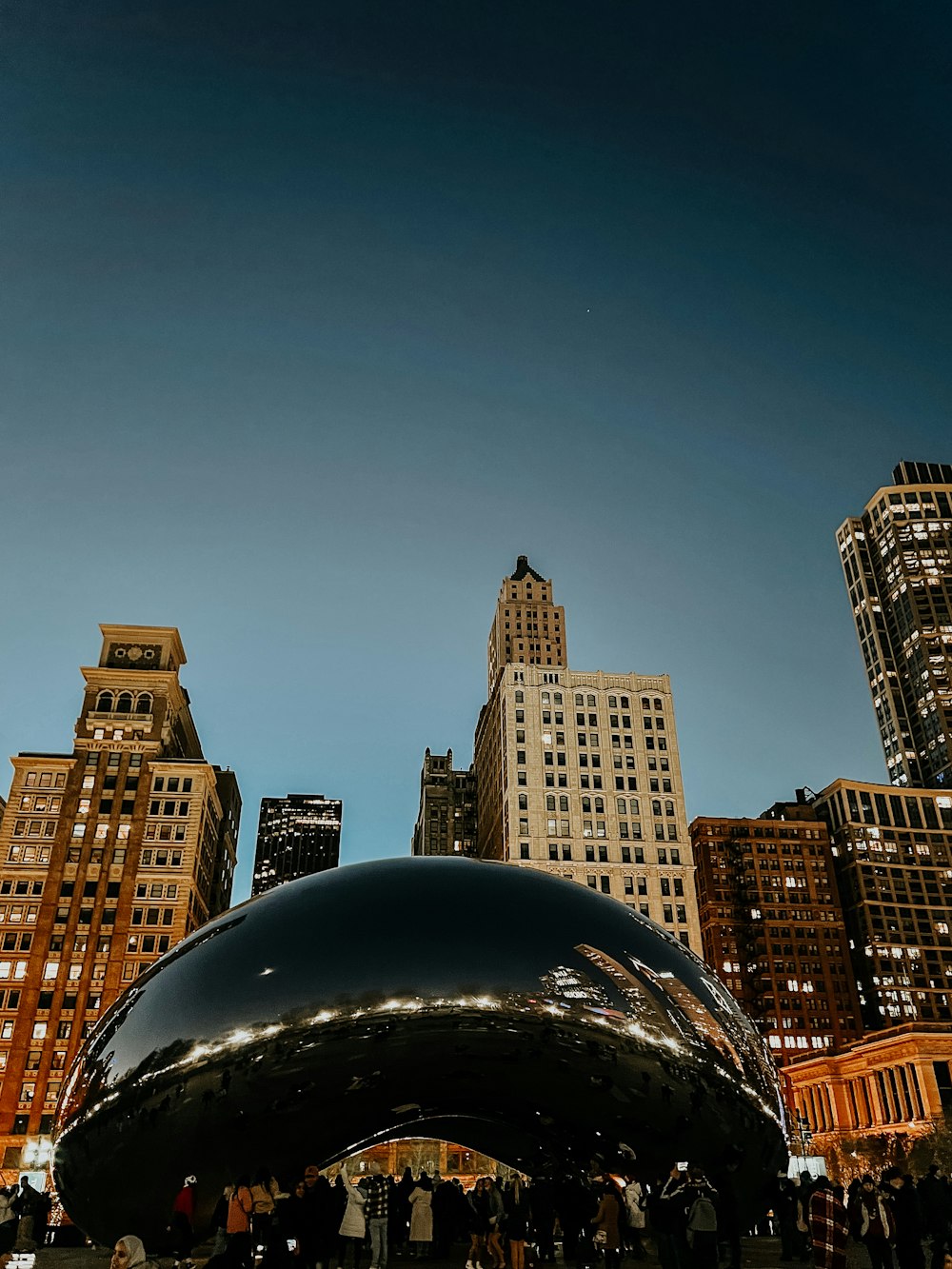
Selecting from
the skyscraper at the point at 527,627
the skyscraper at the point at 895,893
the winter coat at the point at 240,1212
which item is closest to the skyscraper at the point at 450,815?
the skyscraper at the point at 527,627

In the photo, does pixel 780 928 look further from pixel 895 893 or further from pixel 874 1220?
pixel 874 1220

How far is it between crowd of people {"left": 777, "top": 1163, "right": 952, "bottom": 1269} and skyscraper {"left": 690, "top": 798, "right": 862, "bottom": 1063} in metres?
124

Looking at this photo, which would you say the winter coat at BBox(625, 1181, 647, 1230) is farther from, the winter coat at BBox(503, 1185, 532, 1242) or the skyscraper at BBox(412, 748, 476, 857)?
the skyscraper at BBox(412, 748, 476, 857)

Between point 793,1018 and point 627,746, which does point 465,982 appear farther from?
point 793,1018

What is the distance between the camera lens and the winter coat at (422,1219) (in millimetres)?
15445

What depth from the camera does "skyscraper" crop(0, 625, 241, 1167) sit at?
290ft

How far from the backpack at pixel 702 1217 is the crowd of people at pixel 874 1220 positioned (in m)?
1.51

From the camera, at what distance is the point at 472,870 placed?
1183cm

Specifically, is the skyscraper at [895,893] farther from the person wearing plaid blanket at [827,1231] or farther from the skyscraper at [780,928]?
the person wearing plaid blanket at [827,1231]

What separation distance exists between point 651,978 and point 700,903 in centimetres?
14756

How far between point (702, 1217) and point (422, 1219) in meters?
7.17

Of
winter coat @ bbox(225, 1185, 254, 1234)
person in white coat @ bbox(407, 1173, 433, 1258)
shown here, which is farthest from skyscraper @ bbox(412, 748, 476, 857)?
winter coat @ bbox(225, 1185, 254, 1234)

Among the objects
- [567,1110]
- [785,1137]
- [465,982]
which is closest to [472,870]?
[465,982]

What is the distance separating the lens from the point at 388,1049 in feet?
31.8
